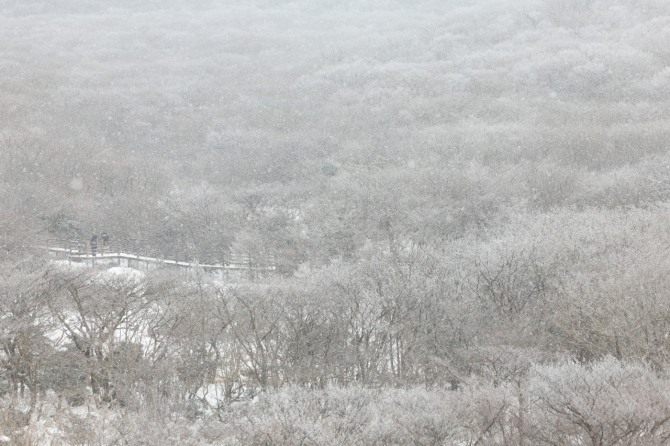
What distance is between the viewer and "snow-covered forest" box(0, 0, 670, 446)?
14508 mm

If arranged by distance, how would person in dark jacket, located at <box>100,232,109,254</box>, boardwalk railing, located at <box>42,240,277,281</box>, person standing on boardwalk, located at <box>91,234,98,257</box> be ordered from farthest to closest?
person in dark jacket, located at <box>100,232,109,254</box>
person standing on boardwalk, located at <box>91,234,98,257</box>
boardwalk railing, located at <box>42,240,277,281</box>

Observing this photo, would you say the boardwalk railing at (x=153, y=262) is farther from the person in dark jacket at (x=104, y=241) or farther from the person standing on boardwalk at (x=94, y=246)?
the person in dark jacket at (x=104, y=241)

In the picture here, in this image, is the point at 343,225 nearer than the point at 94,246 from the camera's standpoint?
No

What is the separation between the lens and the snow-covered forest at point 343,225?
571 inches

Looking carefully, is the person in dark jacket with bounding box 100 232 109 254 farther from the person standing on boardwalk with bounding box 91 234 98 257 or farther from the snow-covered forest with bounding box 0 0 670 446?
the snow-covered forest with bounding box 0 0 670 446

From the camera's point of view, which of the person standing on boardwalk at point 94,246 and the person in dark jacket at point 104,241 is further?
the person in dark jacket at point 104,241

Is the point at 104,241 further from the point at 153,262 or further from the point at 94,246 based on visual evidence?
the point at 153,262

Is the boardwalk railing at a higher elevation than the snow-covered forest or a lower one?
lower

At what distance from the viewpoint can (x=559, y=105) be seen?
52469 millimetres

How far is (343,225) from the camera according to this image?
37969 millimetres

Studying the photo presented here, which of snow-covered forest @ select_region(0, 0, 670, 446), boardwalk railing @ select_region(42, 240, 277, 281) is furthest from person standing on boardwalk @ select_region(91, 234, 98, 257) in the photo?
snow-covered forest @ select_region(0, 0, 670, 446)

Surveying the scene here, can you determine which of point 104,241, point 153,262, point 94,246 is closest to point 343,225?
point 153,262

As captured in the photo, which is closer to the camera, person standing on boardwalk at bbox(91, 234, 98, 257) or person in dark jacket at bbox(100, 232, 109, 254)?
person standing on boardwalk at bbox(91, 234, 98, 257)

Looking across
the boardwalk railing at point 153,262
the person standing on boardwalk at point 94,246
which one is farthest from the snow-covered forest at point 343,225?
the boardwalk railing at point 153,262
